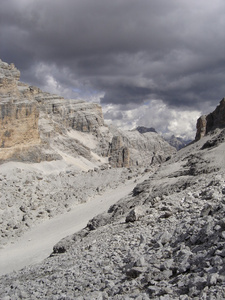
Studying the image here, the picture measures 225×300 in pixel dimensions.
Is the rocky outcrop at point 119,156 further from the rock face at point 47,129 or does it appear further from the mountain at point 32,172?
the mountain at point 32,172

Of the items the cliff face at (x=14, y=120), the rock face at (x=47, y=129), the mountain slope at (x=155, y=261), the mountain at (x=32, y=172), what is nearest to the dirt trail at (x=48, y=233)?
the mountain at (x=32, y=172)

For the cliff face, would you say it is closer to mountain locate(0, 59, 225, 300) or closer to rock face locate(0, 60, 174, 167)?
rock face locate(0, 60, 174, 167)

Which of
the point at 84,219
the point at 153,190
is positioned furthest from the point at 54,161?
the point at 153,190

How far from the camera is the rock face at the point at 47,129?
1697 inches

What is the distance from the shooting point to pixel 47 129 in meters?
66.4

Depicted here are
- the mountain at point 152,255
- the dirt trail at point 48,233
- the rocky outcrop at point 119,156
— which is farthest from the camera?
the rocky outcrop at point 119,156

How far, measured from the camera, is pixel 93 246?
1122 cm

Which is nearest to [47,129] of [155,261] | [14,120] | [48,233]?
[14,120]

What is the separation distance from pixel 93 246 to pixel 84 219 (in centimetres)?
1556

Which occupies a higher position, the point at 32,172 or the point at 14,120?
the point at 14,120

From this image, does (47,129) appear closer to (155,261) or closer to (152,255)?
(152,255)

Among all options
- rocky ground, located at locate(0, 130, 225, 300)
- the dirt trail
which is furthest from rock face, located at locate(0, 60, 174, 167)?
rocky ground, located at locate(0, 130, 225, 300)

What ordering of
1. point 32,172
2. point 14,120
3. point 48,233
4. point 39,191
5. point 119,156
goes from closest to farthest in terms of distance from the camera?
point 48,233
point 39,191
point 32,172
point 14,120
point 119,156

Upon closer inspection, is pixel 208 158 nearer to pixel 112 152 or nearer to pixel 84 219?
pixel 84 219
